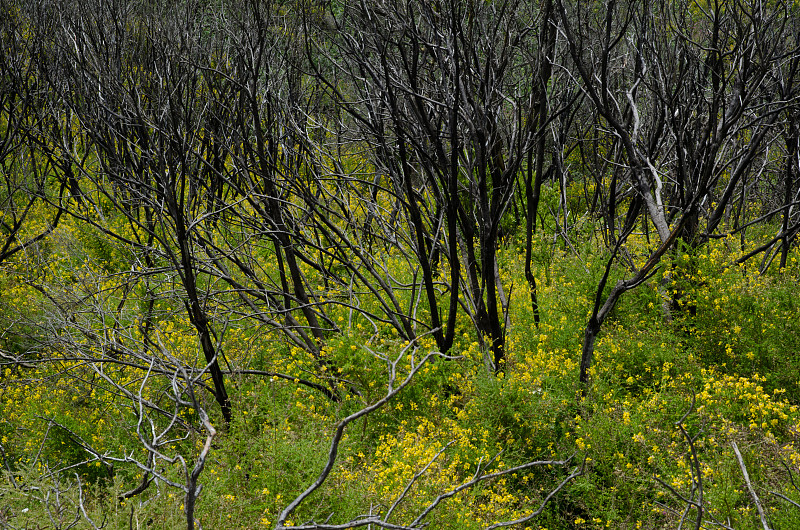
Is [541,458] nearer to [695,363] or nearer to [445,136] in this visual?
[695,363]

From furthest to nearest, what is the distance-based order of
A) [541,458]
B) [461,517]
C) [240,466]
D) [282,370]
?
1. [282,370]
2. [541,458]
3. [240,466]
4. [461,517]

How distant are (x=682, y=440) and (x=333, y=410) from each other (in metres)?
2.21

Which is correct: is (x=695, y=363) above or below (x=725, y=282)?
below

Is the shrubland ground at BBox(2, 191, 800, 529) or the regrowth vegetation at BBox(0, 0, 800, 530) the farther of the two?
the regrowth vegetation at BBox(0, 0, 800, 530)

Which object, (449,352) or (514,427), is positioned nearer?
(514,427)

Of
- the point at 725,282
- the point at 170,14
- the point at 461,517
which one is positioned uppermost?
the point at 170,14

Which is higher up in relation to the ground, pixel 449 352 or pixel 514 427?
pixel 449 352

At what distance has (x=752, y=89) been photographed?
3.38 meters

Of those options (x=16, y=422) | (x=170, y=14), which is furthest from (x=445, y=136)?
(x=16, y=422)

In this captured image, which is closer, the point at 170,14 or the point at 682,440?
the point at 682,440

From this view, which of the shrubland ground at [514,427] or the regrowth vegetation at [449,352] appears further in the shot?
the regrowth vegetation at [449,352]

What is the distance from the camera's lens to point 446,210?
13.1 ft

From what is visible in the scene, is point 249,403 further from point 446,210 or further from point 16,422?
point 16,422

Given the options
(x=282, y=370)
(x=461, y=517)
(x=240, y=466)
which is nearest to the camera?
(x=461, y=517)
